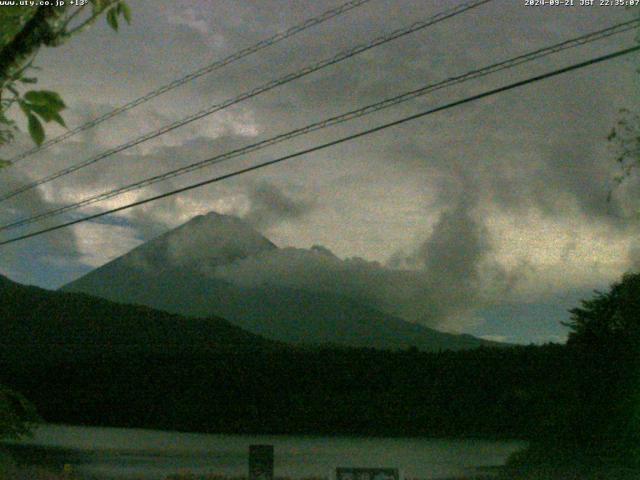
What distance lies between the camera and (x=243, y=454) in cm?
3045

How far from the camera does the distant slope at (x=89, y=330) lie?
48.5m

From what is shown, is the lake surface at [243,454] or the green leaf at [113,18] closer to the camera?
the green leaf at [113,18]

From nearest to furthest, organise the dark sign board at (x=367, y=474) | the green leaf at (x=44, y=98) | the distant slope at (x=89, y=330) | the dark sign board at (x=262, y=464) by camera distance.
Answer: the green leaf at (x=44, y=98) → the dark sign board at (x=367, y=474) → the dark sign board at (x=262, y=464) → the distant slope at (x=89, y=330)

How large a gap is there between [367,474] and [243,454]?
2124 centimetres

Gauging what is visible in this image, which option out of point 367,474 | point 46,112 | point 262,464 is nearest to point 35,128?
point 46,112

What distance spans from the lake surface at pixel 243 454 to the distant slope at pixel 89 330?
6678mm

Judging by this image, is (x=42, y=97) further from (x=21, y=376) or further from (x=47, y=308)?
(x=47, y=308)

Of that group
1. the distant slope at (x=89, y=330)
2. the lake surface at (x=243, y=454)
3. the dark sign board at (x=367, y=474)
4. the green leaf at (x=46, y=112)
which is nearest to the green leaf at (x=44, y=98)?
the green leaf at (x=46, y=112)

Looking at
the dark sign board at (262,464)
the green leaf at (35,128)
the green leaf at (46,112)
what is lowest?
→ the dark sign board at (262,464)

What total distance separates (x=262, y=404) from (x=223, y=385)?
349 centimetres

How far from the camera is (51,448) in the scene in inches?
1271

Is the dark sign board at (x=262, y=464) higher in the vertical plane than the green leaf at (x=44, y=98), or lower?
lower

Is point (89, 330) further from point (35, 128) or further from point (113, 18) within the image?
point (35, 128)

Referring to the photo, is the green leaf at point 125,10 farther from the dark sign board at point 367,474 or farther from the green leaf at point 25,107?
the dark sign board at point 367,474
